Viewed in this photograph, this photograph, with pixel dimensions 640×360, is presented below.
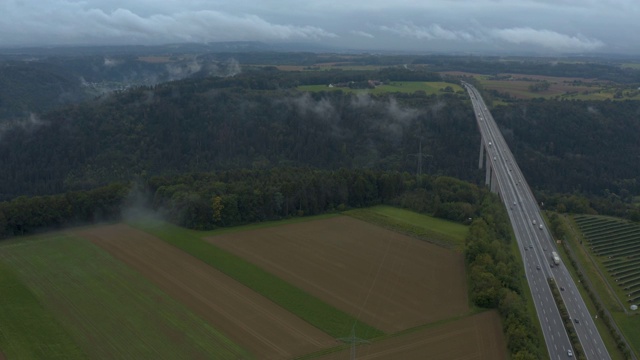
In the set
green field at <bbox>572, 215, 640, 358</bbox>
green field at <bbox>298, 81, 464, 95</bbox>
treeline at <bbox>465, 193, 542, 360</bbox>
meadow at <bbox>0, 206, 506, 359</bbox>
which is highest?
green field at <bbox>298, 81, 464, 95</bbox>

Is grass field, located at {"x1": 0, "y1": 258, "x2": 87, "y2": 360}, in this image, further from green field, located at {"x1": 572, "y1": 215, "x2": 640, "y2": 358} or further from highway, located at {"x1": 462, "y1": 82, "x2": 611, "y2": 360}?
green field, located at {"x1": 572, "y1": 215, "x2": 640, "y2": 358}

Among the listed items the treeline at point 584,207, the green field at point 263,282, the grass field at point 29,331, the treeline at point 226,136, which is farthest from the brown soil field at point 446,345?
the treeline at point 226,136

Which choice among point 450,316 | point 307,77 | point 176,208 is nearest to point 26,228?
point 176,208

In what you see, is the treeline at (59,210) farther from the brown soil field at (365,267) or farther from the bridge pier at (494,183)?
the bridge pier at (494,183)

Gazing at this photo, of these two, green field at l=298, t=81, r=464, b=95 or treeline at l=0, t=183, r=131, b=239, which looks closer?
treeline at l=0, t=183, r=131, b=239

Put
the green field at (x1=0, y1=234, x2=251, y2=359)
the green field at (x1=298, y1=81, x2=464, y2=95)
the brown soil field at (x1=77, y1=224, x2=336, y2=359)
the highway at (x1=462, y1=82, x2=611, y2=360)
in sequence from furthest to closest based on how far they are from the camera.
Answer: the green field at (x1=298, y1=81, x2=464, y2=95)
the highway at (x1=462, y1=82, x2=611, y2=360)
the brown soil field at (x1=77, y1=224, x2=336, y2=359)
the green field at (x1=0, y1=234, x2=251, y2=359)

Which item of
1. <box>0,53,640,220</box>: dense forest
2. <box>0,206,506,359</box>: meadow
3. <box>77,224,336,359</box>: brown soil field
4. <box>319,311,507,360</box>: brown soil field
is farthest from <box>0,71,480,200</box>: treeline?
<box>319,311,507,360</box>: brown soil field

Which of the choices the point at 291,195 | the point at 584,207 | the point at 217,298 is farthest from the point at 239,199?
the point at 584,207
